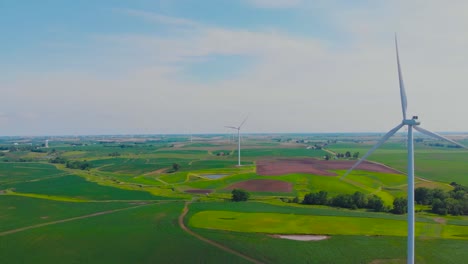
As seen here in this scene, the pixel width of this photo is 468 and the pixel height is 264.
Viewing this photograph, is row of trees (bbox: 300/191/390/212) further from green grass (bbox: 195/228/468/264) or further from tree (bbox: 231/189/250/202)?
green grass (bbox: 195/228/468/264)

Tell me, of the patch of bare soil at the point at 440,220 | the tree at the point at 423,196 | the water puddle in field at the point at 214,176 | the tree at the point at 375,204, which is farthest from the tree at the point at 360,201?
the water puddle in field at the point at 214,176

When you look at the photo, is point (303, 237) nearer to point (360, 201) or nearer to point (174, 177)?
point (360, 201)

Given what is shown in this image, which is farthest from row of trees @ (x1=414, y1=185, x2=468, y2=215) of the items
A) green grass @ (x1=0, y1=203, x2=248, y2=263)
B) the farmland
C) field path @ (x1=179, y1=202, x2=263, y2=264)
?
green grass @ (x1=0, y1=203, x2=248, y2=263)

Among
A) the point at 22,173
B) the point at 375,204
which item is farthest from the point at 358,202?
the point at 22,173

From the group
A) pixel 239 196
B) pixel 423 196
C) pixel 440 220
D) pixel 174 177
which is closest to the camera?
pixel 440 220

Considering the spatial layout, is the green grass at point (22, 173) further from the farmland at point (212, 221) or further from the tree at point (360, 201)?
the tree at point (360, 201)

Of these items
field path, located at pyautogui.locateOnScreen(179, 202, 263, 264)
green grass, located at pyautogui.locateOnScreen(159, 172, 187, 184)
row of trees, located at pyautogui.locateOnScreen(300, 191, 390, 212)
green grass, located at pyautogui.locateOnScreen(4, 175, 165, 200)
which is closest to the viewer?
field path, located at pyautogui.locateOnScreen(179, 202, 263, 264)

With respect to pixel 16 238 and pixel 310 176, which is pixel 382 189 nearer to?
pixel 310 176
